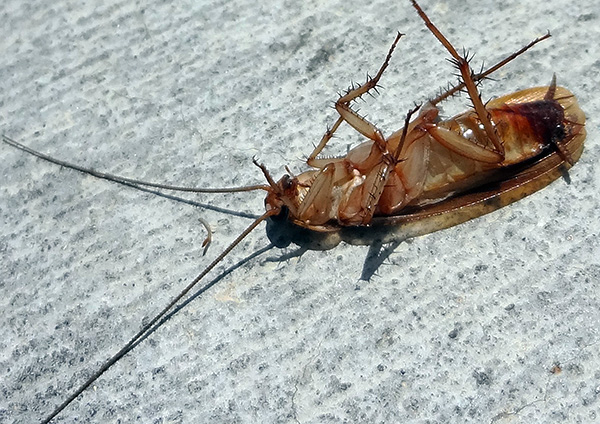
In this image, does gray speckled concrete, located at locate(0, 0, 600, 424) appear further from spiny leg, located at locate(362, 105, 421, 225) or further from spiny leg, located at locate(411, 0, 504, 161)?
spiny leg, located at locate(411, 0, 504, 161)

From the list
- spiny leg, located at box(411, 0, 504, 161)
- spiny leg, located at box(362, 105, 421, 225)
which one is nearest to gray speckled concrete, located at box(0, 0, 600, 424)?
spiny leg, located at box(362, 105, 421, 225)

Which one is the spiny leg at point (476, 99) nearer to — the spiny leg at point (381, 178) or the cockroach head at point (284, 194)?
the spiny leg at point (381, 178)

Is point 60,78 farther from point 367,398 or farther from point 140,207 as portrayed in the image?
point 367,398

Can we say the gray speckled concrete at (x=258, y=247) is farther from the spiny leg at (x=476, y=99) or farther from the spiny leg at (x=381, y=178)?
the spiny leg at (x=476, y=99)

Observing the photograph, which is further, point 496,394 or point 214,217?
point 214,217

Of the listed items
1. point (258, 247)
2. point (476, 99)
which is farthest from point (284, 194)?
point (476, 99)

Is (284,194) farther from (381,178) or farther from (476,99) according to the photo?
(476,99)

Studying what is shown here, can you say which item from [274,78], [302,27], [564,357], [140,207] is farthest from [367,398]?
[302,27]

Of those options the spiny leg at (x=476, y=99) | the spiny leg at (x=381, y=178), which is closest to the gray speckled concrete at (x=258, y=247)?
the spiny leg at (x=381, y=178)
